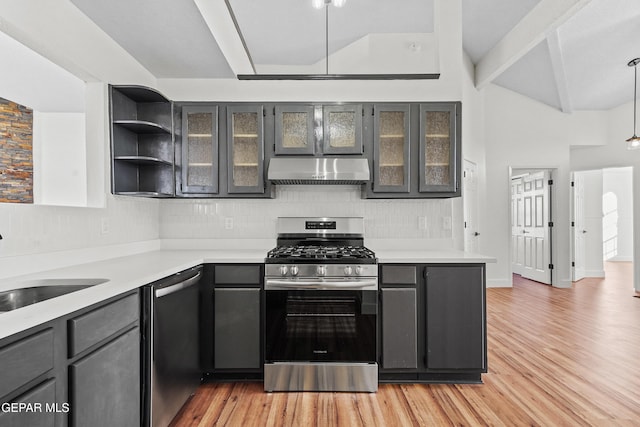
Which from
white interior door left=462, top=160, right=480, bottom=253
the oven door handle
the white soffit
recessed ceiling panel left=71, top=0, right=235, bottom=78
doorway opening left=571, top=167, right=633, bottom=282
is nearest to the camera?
recessed ceiling panel left=71, top=0, right=235, bottom=78

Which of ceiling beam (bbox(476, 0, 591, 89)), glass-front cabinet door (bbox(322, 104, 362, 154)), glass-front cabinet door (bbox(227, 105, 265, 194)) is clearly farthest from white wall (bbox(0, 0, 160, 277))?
ceiling beam (bbox(476, 0, 591, 89))

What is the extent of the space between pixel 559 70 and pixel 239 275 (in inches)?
216

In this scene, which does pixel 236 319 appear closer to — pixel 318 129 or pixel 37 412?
pixel 37 412

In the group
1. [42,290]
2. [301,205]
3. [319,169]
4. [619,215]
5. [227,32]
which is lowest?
[42,290]

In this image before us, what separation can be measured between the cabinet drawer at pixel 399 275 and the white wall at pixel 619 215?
8.60 m

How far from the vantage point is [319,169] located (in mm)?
2719

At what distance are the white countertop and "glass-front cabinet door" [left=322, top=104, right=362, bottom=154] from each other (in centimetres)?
95

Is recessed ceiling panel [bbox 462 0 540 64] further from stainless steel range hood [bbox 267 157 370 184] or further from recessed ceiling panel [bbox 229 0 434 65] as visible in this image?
stainless steel range hood [bbox 267 157 370 184]

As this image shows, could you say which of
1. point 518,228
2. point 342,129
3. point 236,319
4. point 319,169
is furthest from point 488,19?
point 236,319

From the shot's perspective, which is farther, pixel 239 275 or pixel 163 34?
pixel 239 275

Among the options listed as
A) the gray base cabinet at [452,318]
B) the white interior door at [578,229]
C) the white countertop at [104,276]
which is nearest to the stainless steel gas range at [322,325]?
the white countertop at [104,276]

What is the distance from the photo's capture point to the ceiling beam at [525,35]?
11.4 ft

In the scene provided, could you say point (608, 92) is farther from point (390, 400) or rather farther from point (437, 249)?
point (390, 400)

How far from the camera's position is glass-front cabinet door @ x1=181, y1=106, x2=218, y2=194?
2828 millimetres
